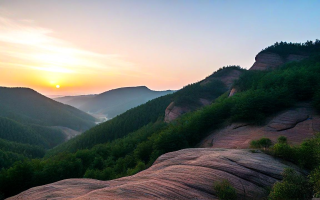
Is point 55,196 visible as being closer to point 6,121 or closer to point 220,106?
point 220,106

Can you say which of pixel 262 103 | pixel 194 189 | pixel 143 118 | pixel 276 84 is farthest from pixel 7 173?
pixel 143 118

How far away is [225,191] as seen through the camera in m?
8.55

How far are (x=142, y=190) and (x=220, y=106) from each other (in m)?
19.7

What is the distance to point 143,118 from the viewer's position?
65562 mm

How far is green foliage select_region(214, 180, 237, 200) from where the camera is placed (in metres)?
8.45

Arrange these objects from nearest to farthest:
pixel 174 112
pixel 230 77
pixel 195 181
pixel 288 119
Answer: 1. pixel 195 181
2. pixel 288 119
3. pixel 174 112
4. pixel 230 77

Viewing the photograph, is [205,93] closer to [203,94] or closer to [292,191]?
[203,94]

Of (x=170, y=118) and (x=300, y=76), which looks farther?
(x=170, y=118)

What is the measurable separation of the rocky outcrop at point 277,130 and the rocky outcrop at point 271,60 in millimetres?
31211

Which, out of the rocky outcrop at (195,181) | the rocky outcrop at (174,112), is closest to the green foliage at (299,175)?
the rocky outcrop at (195,181)

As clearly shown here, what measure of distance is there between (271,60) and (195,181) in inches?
2004

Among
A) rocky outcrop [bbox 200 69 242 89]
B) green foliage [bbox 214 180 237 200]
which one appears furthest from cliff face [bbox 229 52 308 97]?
green foliage [bbox 214 180 237 200]

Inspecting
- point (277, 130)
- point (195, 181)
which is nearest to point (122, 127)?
point (277, 130)

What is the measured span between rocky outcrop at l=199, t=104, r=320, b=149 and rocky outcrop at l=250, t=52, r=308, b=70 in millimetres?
31211
